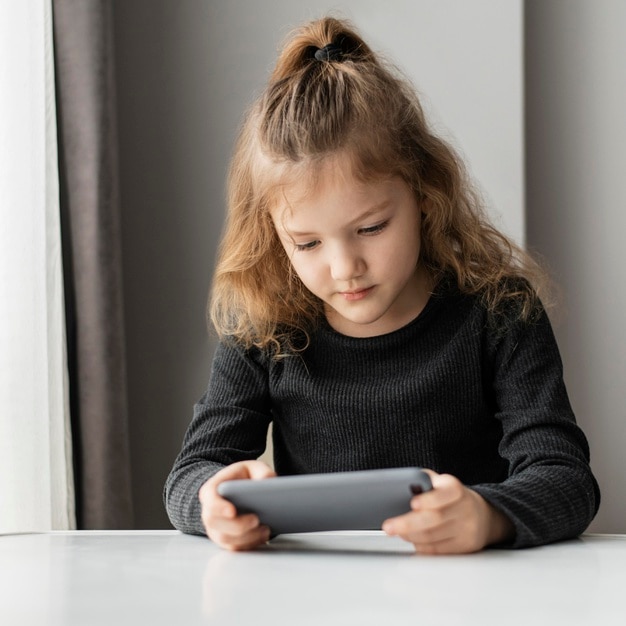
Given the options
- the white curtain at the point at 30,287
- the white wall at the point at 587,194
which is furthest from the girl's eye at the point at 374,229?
the white wall at the point at 587,194

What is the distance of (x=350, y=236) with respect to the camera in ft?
3.62

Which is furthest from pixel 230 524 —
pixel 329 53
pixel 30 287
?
pixel 30 287

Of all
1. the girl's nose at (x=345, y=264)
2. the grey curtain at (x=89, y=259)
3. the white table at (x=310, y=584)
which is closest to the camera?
the white table at (x=310, y=584)

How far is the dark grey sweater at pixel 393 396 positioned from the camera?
1.19 m

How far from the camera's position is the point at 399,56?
2.20m

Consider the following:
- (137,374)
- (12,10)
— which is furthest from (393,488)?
(137,374)

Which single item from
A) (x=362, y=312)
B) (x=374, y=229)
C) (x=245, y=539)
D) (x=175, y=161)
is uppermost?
(x=175, y=161)

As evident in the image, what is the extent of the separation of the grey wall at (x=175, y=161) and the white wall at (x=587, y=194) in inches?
14.6

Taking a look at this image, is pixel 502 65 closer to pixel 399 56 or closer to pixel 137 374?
pixel 399 56

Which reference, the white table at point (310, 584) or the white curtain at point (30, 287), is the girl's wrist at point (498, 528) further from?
the white curtain at point (30, 287)

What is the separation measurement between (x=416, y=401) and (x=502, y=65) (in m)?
1.17

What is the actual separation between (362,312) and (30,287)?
0.78 m

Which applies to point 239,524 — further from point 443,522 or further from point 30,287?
point 30,287

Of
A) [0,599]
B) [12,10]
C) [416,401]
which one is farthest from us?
[12,10]
